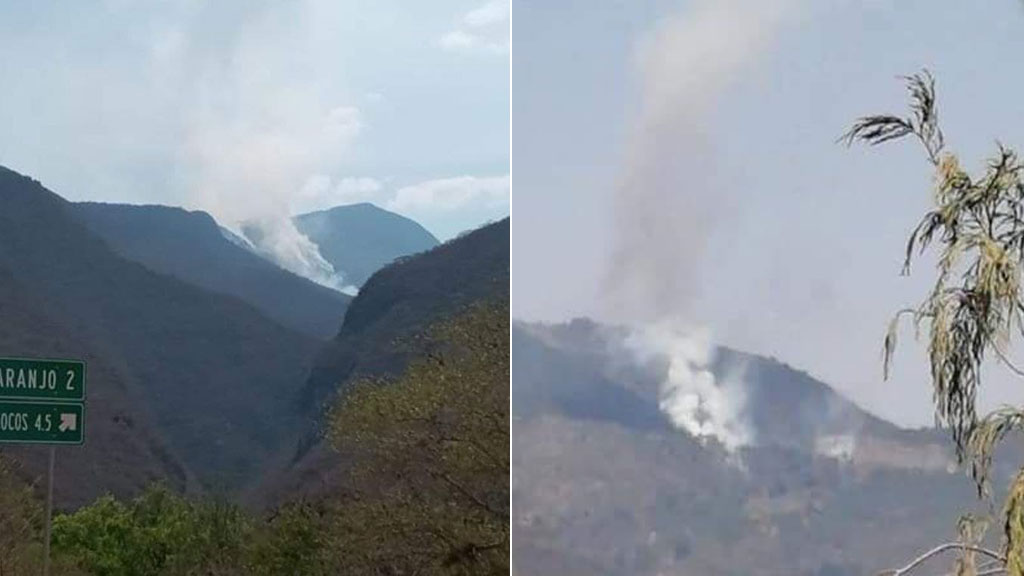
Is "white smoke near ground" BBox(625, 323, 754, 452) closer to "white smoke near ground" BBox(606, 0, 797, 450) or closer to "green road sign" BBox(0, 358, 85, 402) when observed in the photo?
"white smoke near ground" BBox(606, 0, 797, 450)

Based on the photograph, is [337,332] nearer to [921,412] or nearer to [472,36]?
[472,36]

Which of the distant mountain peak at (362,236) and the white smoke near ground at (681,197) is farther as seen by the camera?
the distant mountain peak at (362,236)

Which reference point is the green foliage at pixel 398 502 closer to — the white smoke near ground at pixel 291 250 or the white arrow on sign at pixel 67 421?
the white smoke near ground at pixel 291 250

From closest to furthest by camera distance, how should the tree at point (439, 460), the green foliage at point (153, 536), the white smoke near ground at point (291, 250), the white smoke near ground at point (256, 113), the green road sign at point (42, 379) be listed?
1. the green road sign at point (42, 379)
2. the white smoke near ground at point (256, 113)
3. the tree at point (439, 460)
4. the green foliage at point (153, 536)
5. the white smoke near ground at point (291, 250)

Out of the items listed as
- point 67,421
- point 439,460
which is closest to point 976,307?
point 67,421

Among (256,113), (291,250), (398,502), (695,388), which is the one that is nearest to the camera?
(695,388)

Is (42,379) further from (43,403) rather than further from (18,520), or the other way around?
(18,520)

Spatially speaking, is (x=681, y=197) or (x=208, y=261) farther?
(x=208, y=261)

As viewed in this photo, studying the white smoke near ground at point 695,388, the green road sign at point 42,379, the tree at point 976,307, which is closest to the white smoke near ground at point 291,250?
the green road sign at point 42,379
